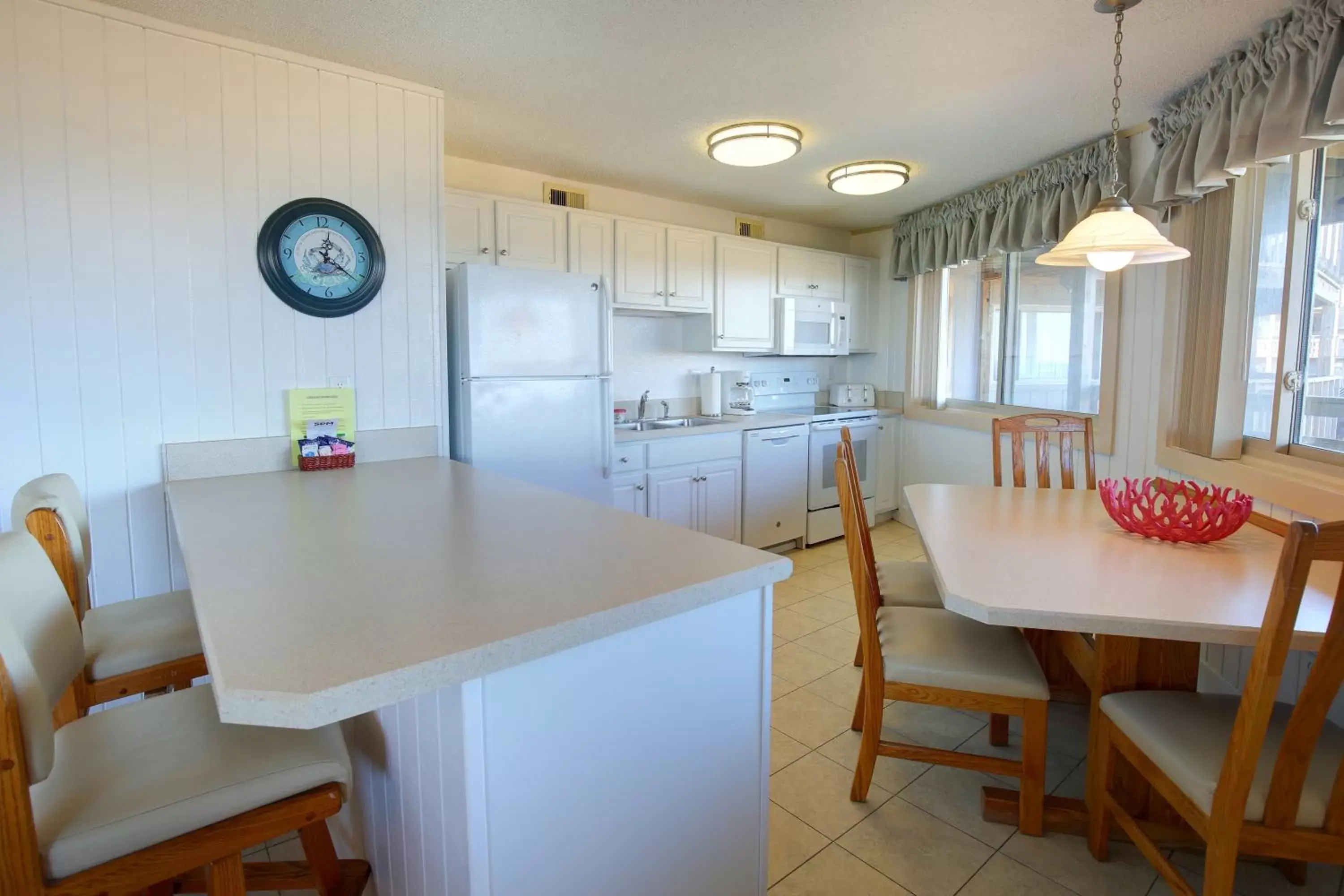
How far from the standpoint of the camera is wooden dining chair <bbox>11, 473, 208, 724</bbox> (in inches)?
53.2

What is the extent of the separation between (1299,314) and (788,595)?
2.38 m

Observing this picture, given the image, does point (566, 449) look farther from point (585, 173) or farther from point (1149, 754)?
point (1149, 754)

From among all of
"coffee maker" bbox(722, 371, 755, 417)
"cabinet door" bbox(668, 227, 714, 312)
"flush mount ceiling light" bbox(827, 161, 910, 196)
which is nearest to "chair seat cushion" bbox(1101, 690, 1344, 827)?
"flush mount ceiling light" bbox(827, 161, 910, 196)

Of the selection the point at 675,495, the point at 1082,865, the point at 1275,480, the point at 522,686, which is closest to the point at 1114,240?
the point at 1275,480

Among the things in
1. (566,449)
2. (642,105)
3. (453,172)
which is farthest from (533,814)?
(453,172)

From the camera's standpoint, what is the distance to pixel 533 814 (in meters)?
0.92

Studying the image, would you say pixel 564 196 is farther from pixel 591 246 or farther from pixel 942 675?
pixel 942 675

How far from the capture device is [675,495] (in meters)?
3.78

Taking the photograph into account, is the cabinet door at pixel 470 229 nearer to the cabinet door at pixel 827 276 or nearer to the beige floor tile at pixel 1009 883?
the cabinet door at pixel 827 276

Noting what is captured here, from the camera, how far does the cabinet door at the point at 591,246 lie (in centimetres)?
358

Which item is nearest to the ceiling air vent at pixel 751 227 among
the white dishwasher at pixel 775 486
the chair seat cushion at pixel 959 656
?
the white dishwasher at pixel 775 486

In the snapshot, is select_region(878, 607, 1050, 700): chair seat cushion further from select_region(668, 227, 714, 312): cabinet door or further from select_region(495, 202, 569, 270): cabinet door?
select_region(668, 227, 714, 312): cabinet door

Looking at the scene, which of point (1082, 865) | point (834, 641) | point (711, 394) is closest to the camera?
point (1082, 865)

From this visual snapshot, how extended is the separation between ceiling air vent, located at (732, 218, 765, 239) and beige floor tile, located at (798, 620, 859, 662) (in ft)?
8.91
